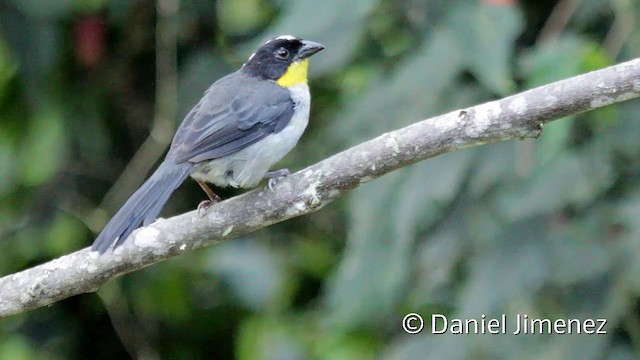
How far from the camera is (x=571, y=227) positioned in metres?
4.14

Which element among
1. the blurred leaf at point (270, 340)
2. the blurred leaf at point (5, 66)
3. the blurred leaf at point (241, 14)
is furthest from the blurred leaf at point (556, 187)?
the blurred leaf at point (5, 66)

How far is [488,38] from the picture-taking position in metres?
3.85

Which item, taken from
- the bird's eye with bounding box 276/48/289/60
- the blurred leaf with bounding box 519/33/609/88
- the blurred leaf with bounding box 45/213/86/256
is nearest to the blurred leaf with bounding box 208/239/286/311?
the blurred leaf with bounding box 45/213/86/256

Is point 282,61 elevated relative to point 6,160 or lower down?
elevated

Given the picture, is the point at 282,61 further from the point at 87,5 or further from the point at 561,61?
the point at 561,61

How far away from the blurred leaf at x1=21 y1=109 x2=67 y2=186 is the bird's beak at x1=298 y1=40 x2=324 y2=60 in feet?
4.34

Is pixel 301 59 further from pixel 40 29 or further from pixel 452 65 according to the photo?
pixel 40 29

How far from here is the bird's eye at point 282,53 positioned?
4.55 meters

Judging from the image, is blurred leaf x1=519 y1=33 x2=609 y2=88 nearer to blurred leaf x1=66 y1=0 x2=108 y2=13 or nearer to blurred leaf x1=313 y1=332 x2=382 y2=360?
blurred leaf x1=313 y1=332 x2=382 y2=360

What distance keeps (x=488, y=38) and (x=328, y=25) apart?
62 cm

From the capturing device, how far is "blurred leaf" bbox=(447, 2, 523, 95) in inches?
149

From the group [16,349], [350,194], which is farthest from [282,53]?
[16,349]

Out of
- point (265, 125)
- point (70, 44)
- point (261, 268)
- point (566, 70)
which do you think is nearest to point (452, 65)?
point (566, 70)

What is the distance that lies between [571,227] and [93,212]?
2.70m
